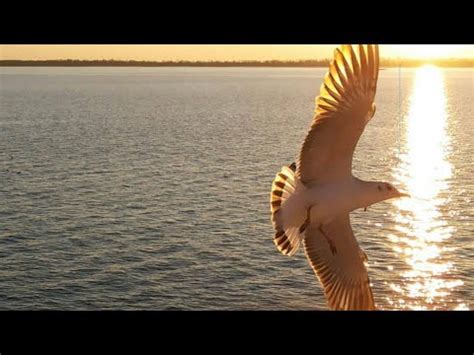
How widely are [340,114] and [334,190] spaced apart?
30 centimetres

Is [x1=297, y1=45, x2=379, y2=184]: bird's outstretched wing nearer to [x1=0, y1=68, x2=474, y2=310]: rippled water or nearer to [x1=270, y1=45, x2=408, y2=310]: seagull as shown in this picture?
[x1=270, y1=45, x2=408, y2=310]: seagull

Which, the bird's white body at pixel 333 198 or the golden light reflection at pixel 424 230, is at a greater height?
the bird's white body at pixel 333 198

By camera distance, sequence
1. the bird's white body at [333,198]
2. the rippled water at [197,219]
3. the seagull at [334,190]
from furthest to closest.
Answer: the rippled water at [197,219] < the bird's white body at [333,198] < the seagull at [334,190]

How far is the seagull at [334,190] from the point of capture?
2359 millimetres

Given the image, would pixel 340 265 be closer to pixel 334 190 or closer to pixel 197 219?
pixel 334 190

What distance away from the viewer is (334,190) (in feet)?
8.43

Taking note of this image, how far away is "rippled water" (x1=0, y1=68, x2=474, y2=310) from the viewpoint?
12.8 metres

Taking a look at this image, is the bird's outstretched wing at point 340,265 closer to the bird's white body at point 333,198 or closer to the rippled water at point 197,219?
the bird's white body at point 333,198

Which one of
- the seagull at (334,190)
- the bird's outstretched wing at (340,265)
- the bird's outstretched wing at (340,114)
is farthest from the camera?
the bird's outstretched wing at (340,265)

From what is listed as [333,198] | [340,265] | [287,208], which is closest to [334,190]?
[333,198]

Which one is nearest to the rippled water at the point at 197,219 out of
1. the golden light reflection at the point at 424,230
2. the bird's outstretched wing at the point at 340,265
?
the golden light reflection at the point at 424,230

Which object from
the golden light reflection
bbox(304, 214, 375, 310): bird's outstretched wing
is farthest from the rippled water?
bbox(304, 214, 375, 310): bird's outstretched wing
